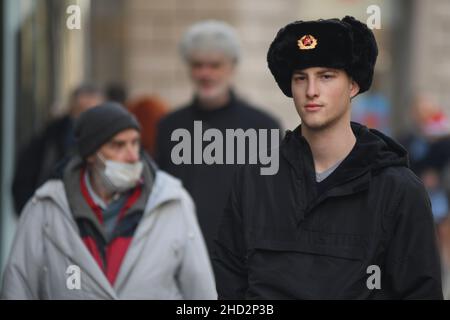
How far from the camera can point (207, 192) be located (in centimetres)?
641

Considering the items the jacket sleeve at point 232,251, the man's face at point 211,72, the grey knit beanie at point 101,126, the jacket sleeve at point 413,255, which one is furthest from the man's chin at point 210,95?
the jacket sleeve at point 413,255

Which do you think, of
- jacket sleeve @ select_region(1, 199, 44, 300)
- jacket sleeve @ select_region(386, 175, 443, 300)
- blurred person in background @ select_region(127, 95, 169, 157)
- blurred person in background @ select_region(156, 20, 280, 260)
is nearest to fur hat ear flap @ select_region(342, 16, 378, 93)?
jacket sleeve @ select_region(386, 175, 443, 300)

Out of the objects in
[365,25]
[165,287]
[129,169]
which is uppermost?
[365,25]

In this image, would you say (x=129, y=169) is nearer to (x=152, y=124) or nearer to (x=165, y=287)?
(x=165, y=287)

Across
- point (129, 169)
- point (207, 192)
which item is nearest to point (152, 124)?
point (207, 192)

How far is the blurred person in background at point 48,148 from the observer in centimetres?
820

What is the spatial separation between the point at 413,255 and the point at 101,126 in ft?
7.26

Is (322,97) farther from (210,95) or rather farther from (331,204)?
(210,95)

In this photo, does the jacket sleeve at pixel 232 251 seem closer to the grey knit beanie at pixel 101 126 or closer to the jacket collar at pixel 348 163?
the jacket collar at pixel 348 163

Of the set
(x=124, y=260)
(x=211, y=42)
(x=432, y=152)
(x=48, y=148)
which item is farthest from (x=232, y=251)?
(x=432, y=152)

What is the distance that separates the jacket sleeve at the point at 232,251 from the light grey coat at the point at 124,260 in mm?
1421

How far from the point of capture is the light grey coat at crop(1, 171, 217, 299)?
216 inches
